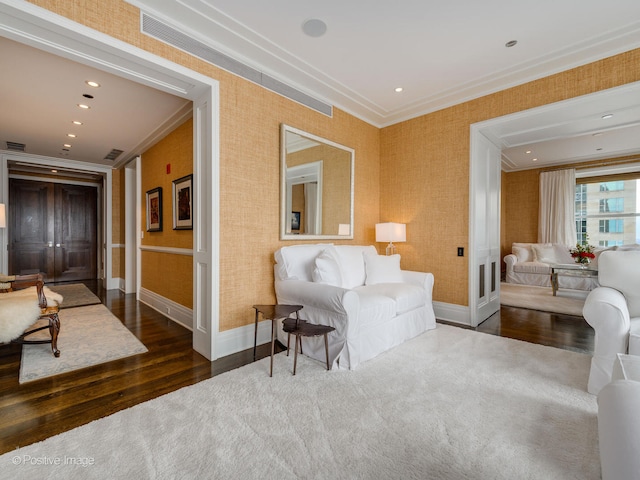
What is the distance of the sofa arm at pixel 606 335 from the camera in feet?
6.78

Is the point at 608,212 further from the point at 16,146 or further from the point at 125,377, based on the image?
the point at 16,146

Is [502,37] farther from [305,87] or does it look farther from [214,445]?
[214,445]

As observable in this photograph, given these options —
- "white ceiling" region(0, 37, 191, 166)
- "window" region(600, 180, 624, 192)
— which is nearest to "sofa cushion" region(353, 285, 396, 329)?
"white ceiling" region(0, 37, 191, 166)

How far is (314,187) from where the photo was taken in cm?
376

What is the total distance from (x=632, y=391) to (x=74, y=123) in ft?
19.3

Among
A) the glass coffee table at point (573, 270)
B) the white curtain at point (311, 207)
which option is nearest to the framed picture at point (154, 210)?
the white curtain at point (311, 207)

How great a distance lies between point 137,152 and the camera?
5410mm

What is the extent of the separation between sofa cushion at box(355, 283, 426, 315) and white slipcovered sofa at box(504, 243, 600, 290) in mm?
4666

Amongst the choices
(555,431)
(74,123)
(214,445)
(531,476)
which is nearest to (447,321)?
(555,431)

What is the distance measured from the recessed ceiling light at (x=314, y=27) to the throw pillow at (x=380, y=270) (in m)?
2.38

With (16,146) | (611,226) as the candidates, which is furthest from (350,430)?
(611,226)

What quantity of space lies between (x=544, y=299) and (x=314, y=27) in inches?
218

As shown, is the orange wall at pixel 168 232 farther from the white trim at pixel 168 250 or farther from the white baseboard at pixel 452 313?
the white baseboard at pixel 452 313

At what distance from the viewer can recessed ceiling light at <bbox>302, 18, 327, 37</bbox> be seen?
8.35 feet
